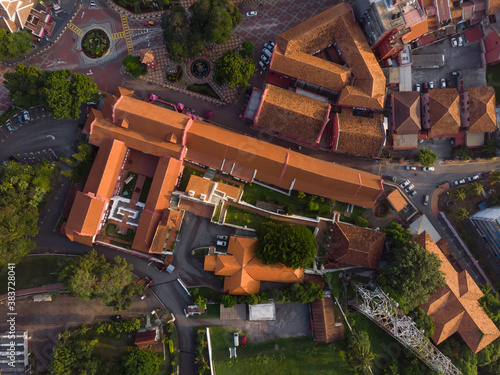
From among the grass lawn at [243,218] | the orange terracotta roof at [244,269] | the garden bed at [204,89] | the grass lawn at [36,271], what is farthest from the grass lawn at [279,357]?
the garden bed at [204,89]

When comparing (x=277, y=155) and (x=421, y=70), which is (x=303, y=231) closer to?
(x=277, y=155)

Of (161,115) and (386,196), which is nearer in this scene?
(161,115)

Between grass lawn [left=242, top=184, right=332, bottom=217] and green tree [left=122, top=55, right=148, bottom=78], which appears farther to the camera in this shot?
grass lawn [left=242, top=184, right=332, bottom=217]

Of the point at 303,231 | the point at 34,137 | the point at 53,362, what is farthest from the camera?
the point at 34,137

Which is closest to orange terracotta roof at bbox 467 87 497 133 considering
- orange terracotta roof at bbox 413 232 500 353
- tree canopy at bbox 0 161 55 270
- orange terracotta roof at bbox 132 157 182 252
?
orange terracotta roof at bbox 413 232 500 353

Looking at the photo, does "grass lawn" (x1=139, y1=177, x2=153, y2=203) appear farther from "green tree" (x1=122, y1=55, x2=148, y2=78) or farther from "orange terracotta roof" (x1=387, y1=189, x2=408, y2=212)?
"orange terracotta roof" (x1=387, y1=189, x2=408, y2=212)

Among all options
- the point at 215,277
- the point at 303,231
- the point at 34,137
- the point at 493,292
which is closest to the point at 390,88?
the point at 303,231
